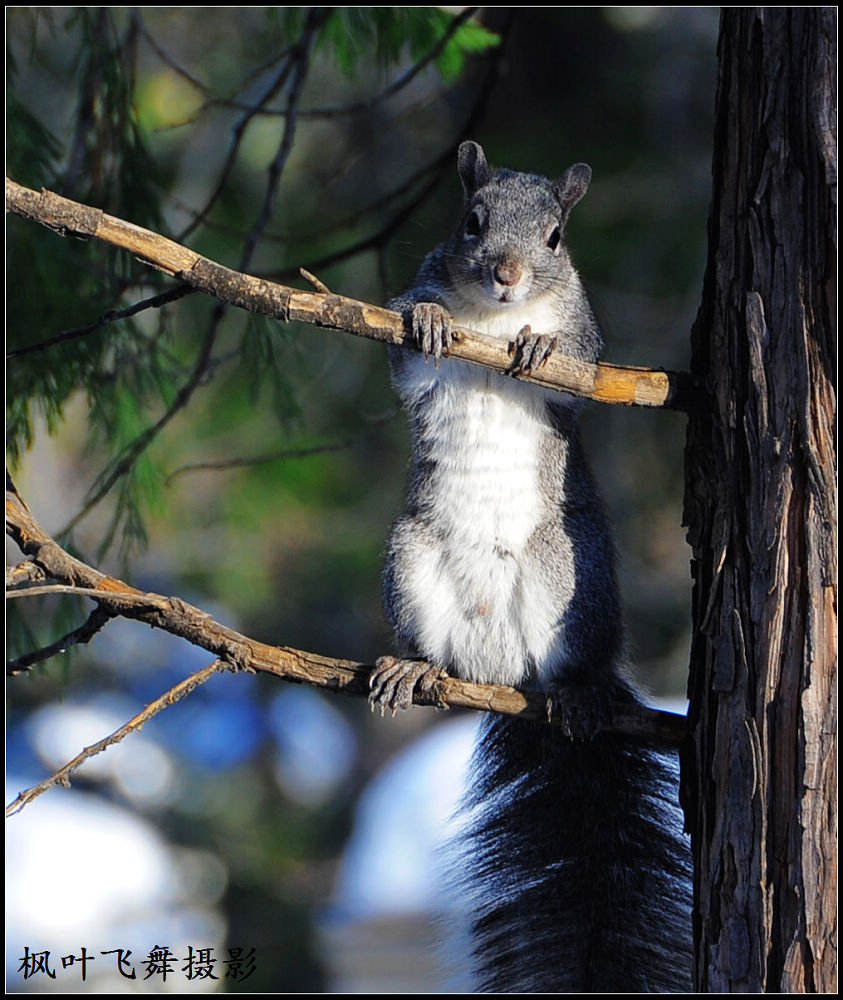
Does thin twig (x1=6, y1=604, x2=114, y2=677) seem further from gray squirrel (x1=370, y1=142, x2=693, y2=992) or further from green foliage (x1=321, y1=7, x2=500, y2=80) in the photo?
green foliage (x1=321, y1=7, x2=500, y2=80)

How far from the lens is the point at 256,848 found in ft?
18.6

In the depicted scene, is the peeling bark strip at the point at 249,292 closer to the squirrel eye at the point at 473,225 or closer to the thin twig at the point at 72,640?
the thin twig at the point at 72,640

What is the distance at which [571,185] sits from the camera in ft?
6.42

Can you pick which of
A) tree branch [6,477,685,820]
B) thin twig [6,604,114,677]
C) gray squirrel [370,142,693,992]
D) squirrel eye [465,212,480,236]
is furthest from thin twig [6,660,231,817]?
squirrel eye [465,212,480,236]

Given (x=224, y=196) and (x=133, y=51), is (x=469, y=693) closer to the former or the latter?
(x=133, y=51)

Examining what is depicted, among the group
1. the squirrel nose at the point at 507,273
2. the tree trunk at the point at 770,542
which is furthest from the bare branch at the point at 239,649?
the squirrel nose at the point at 507,273

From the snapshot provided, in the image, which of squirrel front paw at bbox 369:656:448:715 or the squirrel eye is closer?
squirrel front paw at bbox 369:656:448:715

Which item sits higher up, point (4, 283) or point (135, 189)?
point (135, 189)

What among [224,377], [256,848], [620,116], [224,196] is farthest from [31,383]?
[256,848]

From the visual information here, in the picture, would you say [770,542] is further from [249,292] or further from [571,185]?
[571,185]

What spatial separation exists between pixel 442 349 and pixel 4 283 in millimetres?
850

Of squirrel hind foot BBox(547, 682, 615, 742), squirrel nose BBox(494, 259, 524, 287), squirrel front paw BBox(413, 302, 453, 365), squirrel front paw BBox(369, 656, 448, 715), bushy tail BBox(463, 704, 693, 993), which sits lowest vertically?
bushy tail BBox(463, 704, 693, 993)

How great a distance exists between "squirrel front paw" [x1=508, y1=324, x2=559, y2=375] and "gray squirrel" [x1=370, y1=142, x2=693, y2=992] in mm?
194

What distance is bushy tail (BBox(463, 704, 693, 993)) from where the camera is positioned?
5.17ft
